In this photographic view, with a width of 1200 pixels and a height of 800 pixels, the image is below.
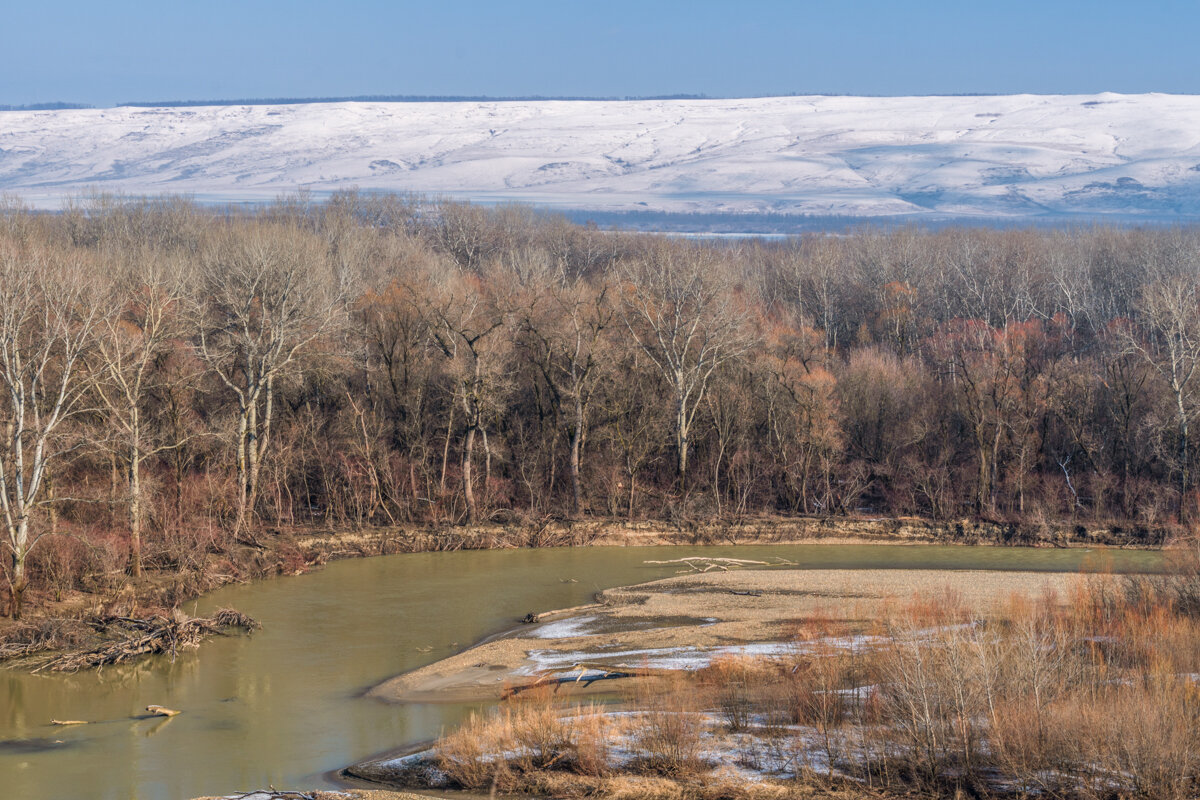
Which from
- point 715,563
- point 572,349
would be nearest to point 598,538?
point 715,563

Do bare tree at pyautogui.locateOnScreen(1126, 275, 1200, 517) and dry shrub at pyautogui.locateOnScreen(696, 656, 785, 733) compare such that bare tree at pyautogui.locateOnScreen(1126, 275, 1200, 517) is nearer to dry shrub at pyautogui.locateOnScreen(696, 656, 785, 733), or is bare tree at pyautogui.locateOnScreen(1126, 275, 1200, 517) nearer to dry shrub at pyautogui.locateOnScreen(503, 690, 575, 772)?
dry shrub at pyautogui.locateOnScreen(696, 656, 785, 733)

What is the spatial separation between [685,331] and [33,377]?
26.3 meters

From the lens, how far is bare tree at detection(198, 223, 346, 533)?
43.1 meters

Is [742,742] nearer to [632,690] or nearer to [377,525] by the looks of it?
[632,690]

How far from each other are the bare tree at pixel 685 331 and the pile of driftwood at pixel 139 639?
2416 centimetres

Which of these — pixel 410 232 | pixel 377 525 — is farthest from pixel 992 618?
pixel 410 232

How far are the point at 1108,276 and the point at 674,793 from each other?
74.2 metres

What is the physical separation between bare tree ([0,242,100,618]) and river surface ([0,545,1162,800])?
16.6ft

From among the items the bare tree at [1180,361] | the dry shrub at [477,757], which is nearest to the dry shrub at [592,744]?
the dry shrub at [477,757]

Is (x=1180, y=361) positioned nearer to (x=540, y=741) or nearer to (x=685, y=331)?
(x=685, y=331)

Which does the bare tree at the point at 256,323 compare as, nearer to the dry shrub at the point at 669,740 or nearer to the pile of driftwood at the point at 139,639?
the pile of driftwood at the point at 139,639

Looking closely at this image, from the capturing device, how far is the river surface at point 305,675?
2147 cm

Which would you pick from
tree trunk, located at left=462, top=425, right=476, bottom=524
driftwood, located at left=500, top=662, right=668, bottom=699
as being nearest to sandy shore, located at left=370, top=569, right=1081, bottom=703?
driftwood, located at left=500, top=662, right=668, bottom=699

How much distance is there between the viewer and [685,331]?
5150 centimetres
